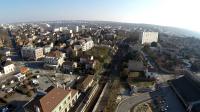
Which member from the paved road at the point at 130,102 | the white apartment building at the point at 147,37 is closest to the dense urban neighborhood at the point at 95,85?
the paved road at the point at 130,102

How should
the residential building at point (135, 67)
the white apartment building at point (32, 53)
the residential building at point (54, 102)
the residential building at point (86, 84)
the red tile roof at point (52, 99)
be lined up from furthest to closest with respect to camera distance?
the white apartment building at point (32, 53), the residential building at point (135, 67), the residential building at point (86, 84), the red tile roof at point (52, 99), the residential building at point (54, 102)

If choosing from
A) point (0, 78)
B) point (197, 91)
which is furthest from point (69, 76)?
point (197, 91)

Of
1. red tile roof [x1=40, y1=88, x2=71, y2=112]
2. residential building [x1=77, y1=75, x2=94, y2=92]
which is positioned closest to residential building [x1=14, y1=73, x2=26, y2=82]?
residential building [x1=77, y1=75, x2=94, y2=92]

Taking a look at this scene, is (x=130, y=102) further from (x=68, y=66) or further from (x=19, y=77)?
(x=19, y=77)

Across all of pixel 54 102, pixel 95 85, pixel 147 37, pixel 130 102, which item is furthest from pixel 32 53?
pixel 147 37

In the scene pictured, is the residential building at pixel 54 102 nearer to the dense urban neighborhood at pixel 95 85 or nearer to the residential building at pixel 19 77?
the dense urban neighborhood at pixel 95 85

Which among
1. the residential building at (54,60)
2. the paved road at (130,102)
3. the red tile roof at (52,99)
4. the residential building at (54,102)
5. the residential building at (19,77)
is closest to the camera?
the residential building at (54,102)

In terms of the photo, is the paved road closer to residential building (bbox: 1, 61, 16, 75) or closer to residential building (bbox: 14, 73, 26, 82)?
residential building (bbox: 14, 73, 26, 82)
